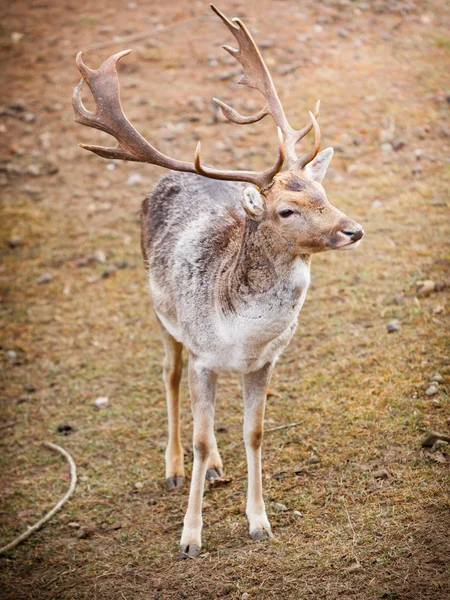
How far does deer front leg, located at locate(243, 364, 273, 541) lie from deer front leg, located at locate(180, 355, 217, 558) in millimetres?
267

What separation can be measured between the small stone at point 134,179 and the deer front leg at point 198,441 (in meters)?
6.02

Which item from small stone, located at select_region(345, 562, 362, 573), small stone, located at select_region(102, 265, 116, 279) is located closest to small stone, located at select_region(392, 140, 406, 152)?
small stone, located at select_region(102, 265, 116, 279)

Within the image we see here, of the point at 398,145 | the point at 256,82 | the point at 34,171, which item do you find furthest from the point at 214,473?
the point at 34,171

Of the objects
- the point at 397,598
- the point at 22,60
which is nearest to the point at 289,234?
the point at 397,598

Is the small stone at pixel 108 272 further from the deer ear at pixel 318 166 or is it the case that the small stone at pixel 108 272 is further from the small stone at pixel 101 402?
the deer ear at pixel 318 166

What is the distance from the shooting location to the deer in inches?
181

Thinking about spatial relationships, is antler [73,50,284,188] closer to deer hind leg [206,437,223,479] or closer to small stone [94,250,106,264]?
deer hind leg [206,437,223,479]

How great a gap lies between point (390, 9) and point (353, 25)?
93cm

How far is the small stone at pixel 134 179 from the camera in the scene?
10.9 m

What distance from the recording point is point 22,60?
13953mm

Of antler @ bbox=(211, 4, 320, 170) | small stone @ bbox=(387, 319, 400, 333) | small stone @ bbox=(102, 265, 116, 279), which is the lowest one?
small stone @ bbox=(102, 265, 116, 279)

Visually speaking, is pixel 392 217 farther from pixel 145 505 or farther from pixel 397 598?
pixel 397 598

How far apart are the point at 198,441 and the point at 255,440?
0.43 m

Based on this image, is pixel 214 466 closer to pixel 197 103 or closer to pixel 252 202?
pixel 252 202
